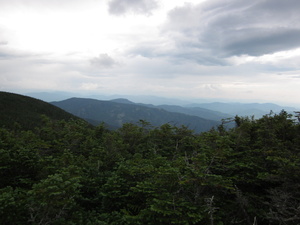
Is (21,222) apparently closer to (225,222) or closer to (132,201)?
(132,201)

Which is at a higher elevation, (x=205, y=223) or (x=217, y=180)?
(x=217, y=180)

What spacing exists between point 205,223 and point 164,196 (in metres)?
1.67

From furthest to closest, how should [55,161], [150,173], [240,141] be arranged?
1. [240,141]
2. [55,161]
3. [150,173]

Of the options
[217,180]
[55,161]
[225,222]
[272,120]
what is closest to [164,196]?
[217,180]

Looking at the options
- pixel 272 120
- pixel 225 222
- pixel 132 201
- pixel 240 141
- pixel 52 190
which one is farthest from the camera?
pixel 272 120

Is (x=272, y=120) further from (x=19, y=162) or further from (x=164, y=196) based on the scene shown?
(x=19, y=162)

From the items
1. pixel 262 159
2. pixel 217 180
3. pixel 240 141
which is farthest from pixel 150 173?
pixel 240 141

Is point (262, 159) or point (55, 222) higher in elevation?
point (262, 159)

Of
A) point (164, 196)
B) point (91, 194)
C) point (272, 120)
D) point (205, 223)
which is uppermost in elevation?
point (272, 120)

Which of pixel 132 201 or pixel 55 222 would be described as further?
pixel 132 201

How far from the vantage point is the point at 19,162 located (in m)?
9.06

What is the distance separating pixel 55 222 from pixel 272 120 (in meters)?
14.7

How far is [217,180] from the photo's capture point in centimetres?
668

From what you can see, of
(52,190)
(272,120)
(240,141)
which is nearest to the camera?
(52,190)
